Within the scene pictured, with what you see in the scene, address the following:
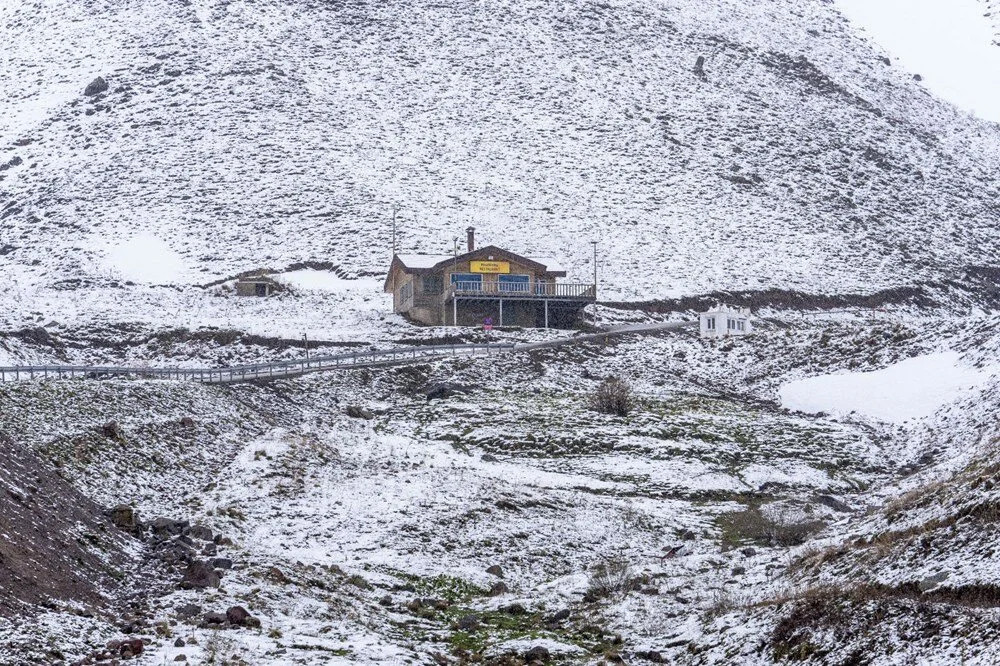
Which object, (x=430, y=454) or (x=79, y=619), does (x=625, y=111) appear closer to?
(x=430, y=454)

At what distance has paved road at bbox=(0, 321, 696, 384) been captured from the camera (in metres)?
44.2

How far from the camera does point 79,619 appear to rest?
19906mm

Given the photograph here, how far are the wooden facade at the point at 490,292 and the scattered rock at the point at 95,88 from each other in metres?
47.4

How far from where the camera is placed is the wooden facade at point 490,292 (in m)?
67.2

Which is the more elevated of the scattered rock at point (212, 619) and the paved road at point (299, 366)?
the paved road at point (299, 366)

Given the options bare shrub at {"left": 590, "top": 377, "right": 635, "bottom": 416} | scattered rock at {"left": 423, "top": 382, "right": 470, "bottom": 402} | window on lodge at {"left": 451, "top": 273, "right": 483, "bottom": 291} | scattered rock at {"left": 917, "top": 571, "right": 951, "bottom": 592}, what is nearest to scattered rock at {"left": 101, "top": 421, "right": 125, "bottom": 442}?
scattered rock at {"left": 423, "top": 382, "right": 470, "bottom": 402}

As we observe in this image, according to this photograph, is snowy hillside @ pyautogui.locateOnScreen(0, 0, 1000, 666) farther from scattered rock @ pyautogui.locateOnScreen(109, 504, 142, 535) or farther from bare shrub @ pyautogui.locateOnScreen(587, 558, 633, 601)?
scattered rock @ pyautogui.locateOnScreen(109, 504, 142, 535)

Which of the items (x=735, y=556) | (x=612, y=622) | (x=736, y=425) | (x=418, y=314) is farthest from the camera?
(x=418, y=314)

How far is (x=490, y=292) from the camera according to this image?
66500mm

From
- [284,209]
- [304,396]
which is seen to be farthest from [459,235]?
[304,396]

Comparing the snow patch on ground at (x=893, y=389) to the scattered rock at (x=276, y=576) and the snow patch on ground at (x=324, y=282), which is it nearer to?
the scattered rock at (x=276, y=576)

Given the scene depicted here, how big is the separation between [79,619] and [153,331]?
4741cm

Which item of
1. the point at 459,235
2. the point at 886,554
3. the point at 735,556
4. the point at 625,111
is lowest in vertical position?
the point at 735,556

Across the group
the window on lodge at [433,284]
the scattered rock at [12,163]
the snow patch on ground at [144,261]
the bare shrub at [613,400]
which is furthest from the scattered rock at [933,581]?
the scattered rock at [12,163]
